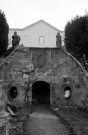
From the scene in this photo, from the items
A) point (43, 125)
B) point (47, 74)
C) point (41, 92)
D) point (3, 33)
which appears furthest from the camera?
point (3, 33)

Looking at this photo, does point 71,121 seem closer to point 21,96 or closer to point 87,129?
point 87,129

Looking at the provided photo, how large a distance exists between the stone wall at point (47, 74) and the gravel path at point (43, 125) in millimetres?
2244

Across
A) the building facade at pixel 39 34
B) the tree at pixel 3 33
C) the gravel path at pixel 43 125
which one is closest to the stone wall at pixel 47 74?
the gravel path at pixel 43 125

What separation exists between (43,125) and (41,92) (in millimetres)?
5804

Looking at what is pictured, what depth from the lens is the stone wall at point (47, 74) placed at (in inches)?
660

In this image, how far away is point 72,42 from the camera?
772 inches

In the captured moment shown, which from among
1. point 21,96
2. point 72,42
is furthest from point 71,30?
point 21,96

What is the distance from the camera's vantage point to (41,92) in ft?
61.0

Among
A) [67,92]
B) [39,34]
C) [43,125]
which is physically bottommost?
[43,125]

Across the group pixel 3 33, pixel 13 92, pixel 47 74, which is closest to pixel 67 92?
pixel 47 74

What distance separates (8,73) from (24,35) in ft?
56.0

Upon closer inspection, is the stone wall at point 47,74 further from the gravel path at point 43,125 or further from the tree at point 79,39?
the gravel path at point 43,125

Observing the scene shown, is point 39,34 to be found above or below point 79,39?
above

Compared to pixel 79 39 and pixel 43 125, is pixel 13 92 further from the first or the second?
pixel 79 39
